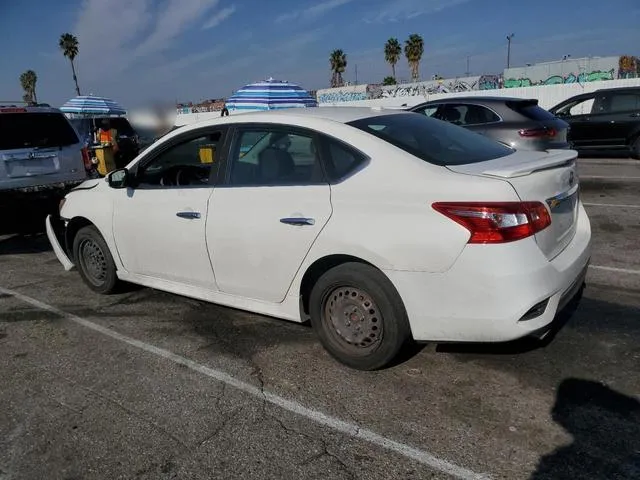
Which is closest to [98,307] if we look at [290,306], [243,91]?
[290,306]

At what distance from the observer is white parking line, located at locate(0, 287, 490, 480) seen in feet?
8.73

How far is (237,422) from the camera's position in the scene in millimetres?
3117

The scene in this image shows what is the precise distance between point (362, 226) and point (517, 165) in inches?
39.7

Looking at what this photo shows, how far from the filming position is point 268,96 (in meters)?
17.7

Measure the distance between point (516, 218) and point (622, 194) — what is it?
23.7ft

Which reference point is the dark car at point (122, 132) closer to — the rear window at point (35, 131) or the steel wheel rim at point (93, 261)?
the rear window at point (35, 131)

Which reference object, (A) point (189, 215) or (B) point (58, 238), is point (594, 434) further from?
(B) point (58, 238)

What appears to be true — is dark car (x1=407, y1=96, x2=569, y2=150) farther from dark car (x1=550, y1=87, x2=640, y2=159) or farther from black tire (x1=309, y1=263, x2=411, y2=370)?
black tire (x1=309, y1=263, x2=411, y2=370)

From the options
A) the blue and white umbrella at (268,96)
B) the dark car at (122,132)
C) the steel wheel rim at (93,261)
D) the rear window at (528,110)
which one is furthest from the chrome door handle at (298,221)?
the blue and white umbrella at (268,96)

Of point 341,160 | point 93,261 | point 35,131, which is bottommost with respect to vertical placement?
point 93,261

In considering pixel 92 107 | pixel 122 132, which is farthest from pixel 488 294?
pixel 92 107

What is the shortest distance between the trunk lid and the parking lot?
2.86ft

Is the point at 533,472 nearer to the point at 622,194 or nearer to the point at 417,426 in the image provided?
the point at 417,426

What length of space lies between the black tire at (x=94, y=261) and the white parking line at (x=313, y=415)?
A: 0.62 meters
